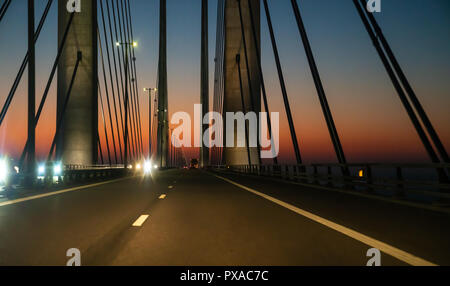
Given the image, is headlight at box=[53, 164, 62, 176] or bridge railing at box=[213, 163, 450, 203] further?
headlight at box=[53, 164, 62, 176]

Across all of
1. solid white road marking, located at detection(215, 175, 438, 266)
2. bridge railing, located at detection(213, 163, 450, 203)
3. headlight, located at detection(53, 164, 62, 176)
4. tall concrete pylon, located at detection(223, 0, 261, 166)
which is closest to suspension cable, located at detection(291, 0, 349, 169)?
bridge railing, located at detection(213, 163, 450, 203)

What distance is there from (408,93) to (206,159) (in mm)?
86725

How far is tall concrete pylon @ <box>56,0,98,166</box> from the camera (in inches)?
1366

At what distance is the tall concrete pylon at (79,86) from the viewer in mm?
34688

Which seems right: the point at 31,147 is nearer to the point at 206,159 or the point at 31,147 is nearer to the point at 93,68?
the point at 93,68

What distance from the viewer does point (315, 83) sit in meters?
18.7

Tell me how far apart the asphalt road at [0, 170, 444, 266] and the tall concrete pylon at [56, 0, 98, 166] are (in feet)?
79.6

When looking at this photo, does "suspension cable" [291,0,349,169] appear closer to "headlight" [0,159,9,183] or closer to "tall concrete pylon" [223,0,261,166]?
"headlight" [0,159,9,183]

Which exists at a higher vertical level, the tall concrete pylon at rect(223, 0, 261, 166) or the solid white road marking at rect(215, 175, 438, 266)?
the tall concrete pylon at rect(223, 0, 261, 166)

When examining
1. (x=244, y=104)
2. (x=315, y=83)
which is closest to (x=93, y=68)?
(x=244, y=104)

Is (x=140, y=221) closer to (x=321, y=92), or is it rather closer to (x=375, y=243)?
(x=375, y=243)

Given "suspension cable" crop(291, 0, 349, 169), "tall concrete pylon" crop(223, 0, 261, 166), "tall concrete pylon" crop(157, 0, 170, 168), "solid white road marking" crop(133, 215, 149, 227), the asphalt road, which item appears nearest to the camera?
the asphalt road

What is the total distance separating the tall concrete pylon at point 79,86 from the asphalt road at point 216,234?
24.2m

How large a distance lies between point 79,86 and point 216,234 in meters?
30.1
